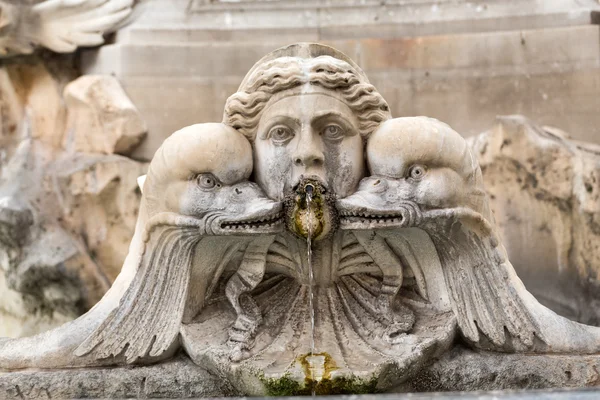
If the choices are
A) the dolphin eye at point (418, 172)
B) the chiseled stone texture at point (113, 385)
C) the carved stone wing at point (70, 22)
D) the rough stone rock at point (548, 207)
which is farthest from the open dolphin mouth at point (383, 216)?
the carved stone wing at point (70, 22)

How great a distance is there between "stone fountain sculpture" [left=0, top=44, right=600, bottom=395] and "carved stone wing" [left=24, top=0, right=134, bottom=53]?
2001 mm

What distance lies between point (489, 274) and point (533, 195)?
5.00 ft

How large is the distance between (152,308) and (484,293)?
1.14 metres

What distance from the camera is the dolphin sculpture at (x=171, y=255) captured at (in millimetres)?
2746

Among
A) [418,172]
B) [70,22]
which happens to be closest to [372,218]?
[418,172]

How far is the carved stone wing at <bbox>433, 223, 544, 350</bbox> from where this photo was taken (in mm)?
2824

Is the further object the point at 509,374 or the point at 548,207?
the point at 548,207

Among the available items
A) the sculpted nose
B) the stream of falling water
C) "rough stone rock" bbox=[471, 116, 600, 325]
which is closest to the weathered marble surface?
the stream of falling water

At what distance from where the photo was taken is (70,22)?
15.1 feet

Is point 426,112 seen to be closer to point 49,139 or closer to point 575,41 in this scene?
point 575,41

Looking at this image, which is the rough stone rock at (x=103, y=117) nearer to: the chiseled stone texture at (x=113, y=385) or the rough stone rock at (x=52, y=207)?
the rough stone rock at (x=52, y=207)

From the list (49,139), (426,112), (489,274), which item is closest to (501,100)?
(426,112)

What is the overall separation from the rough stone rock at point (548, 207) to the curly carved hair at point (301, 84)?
1543mm

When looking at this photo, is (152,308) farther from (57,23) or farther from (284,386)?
(57,23)
